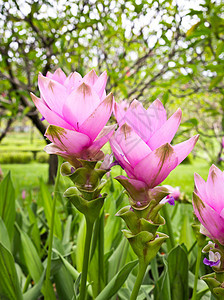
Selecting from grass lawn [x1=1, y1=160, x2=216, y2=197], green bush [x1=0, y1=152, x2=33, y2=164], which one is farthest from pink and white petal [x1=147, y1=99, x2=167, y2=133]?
green bush [x1=0, y1=152, x2=33, y2=164]

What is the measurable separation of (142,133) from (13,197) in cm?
63

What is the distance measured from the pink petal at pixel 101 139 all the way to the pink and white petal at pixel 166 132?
0.16 ft

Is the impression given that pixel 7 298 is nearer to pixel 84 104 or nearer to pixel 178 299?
pixel 178 299

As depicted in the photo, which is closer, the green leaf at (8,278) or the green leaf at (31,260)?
the green leaf at (8,278)

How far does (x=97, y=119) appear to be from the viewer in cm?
33

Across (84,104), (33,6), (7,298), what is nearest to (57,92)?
(84,104)

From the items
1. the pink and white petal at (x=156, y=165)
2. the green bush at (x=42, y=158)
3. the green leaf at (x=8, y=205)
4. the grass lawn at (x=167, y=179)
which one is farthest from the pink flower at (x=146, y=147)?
the green bush at (x=42, y=158)

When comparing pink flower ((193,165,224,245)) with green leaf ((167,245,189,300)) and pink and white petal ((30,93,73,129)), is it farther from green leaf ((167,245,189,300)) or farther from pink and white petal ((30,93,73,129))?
green leaf ((167,245,189,300))

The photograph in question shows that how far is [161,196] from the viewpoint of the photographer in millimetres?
330

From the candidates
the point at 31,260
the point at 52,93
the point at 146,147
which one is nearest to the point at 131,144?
the point at 146,147

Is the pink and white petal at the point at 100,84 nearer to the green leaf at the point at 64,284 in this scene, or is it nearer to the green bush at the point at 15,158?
the green leaf at the point at 64,284

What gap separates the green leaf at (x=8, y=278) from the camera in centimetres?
54

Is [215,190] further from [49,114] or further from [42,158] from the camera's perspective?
[42,158]

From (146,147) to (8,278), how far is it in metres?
0.44
